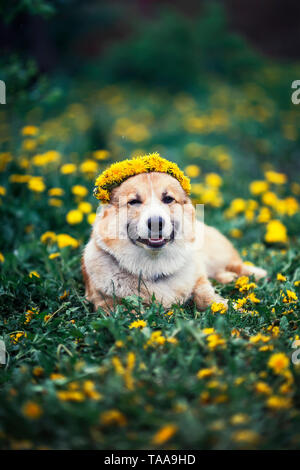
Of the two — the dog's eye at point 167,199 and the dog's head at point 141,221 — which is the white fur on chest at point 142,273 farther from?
the dog's eye at point 167,199

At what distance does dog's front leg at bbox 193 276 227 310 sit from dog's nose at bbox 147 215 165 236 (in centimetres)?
64

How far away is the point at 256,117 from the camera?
24.0 feet

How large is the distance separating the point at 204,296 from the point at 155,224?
0.72 meters

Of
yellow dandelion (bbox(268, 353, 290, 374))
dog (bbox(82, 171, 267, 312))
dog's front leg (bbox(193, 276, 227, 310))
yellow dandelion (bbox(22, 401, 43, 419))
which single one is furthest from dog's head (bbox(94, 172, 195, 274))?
yellow dandelion (bbox(22, 401, 43, 419))

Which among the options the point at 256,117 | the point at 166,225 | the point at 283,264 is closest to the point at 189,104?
the point at 256,117

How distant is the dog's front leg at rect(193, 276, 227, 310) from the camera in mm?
2730

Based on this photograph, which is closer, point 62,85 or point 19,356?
point 19,356

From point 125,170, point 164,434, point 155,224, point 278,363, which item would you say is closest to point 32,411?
point 164,434

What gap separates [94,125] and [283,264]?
3520 mm

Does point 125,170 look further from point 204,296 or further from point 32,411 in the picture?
point 32,411

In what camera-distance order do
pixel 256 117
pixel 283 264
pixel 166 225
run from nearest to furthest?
pixel 166 225 → pixel 283 264 → pixel 256 117
